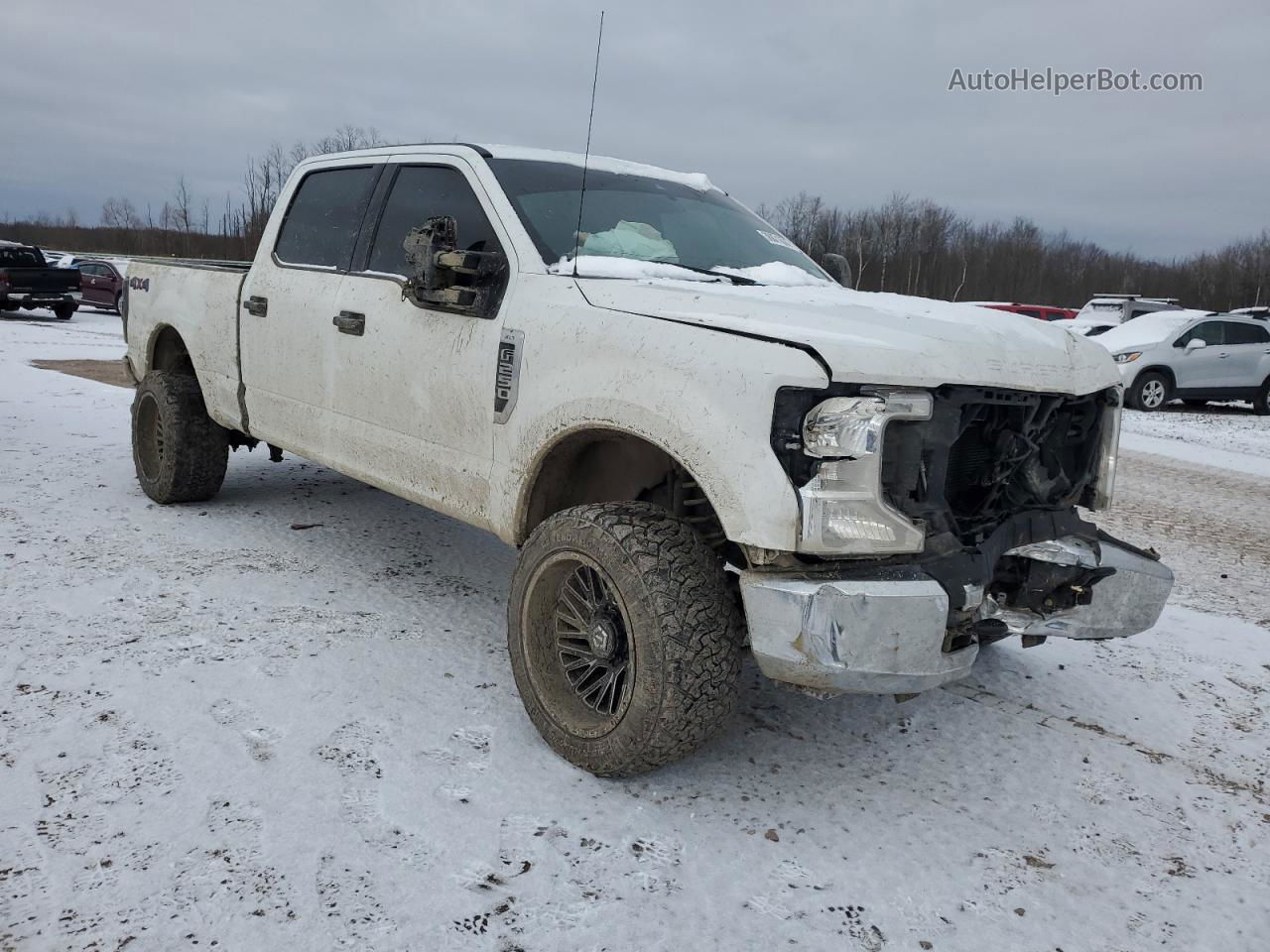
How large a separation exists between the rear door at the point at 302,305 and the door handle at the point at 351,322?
112 millimetres

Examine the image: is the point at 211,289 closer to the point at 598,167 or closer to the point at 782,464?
the point at 598,167

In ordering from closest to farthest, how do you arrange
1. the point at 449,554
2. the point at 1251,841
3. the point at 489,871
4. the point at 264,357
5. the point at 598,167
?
1. the point at 489,871
2. the point at 1251,841
3. the point at 598,167
4. the point at 264,357
5. the point at 449,554

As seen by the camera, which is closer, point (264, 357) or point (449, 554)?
point (264, 357)

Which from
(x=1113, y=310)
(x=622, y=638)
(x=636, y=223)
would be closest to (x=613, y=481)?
(x=622, y=638)

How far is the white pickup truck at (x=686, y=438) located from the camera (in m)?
2.43

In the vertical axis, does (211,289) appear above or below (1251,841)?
above

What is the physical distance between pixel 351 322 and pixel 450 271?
837mm

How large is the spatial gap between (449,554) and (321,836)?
2.57 meters

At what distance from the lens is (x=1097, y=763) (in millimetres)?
3154

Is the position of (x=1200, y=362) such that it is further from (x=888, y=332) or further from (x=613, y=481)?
(x=888, y=332)

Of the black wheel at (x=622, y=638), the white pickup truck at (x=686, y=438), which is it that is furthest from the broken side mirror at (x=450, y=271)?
the black wheel at (x=622, y=638)

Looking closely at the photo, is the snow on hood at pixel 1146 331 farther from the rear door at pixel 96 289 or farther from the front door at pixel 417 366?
the rear door at pixel 96 289

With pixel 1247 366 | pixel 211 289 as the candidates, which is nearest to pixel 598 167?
pixel 211 289

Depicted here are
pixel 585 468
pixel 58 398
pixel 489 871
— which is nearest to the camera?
pixel 489 871
